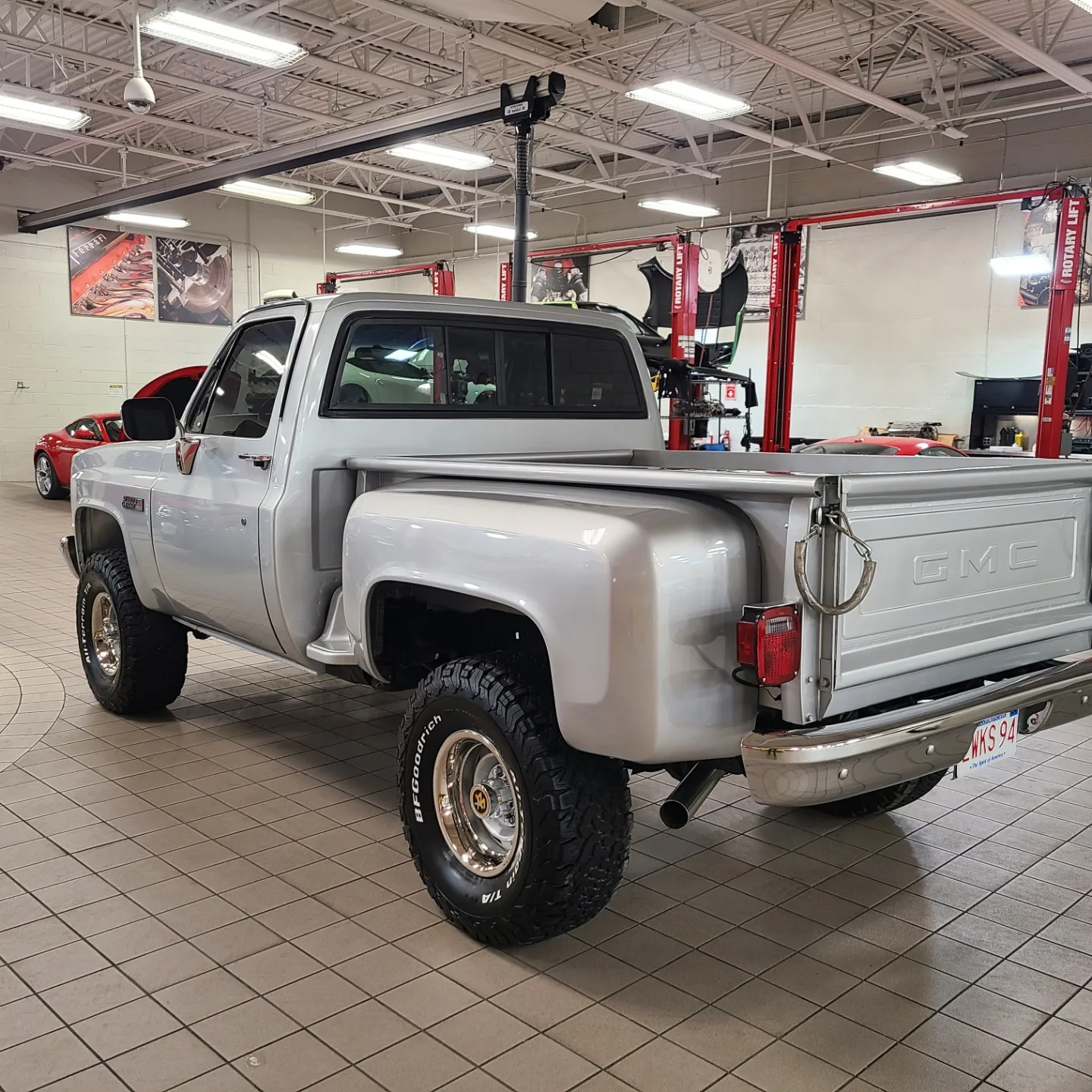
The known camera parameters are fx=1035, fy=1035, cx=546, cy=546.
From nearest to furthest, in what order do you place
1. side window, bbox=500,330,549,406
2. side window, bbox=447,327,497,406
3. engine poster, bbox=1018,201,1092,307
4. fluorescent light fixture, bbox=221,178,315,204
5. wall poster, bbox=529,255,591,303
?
side window, bbox=447,327,497,406, side window, bbox=500,330,549,406, engine poster, bbox=1018,201,1092,307, fluorescent light fixture, bbox=221,178,315,204, wall poster, bbox=529,255,591,303

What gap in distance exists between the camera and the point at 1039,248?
14531 millimetres

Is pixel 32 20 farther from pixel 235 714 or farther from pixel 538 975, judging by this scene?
pixel 538 975

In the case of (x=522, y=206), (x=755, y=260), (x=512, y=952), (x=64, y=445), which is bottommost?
(x=512, y=952)

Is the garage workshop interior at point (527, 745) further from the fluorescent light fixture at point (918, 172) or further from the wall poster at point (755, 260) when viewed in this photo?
the wall poster at point (755, 260)

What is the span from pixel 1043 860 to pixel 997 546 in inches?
56.7

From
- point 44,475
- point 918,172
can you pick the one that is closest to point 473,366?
point 918,172

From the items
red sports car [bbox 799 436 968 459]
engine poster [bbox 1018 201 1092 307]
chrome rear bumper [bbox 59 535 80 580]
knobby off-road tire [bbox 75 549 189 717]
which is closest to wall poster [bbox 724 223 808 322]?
engine poster [bbox 1018 201 1092 307]

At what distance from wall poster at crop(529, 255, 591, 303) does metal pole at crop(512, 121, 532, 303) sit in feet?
41.8

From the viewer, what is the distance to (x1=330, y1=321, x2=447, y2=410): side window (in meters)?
3.85

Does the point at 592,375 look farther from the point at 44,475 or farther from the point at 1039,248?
the point at 44,475

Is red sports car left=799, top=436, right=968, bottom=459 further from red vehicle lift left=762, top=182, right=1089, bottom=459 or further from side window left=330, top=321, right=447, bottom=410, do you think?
side window left=330, top=321, right=447, bottom=410

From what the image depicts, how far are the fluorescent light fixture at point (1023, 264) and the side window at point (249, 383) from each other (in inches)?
499

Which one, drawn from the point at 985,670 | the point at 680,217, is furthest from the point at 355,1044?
the point at 680,217

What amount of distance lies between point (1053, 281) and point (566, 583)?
10.1 meters
